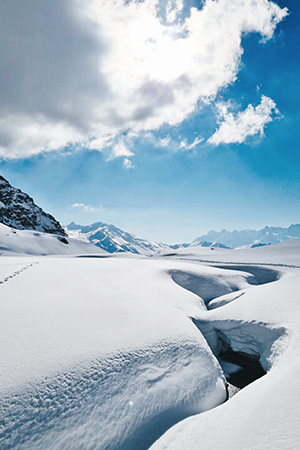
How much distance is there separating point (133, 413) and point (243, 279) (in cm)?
1611

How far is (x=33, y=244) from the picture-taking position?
5028 centimetres

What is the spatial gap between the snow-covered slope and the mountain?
5172cm

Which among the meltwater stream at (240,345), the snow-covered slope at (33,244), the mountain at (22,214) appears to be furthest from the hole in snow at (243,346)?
the mountain at (22,214)

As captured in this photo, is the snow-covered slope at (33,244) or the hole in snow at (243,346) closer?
the hole in snow at (243,346)

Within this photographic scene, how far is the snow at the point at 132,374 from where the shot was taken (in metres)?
3.27

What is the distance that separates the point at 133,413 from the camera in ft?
13.3

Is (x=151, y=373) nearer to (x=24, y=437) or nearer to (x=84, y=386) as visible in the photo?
(x=84, y=386)

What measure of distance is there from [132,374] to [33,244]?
2127 inches

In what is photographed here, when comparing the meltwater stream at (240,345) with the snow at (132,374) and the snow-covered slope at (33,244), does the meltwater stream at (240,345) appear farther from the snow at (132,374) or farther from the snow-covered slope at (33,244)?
the snow-covered slope at (33,244)

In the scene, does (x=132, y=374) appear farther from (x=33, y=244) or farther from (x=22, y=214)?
(x=22, y=214)

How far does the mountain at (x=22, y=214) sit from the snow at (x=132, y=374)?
112 m

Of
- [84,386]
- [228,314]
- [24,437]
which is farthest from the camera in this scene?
[228,314]

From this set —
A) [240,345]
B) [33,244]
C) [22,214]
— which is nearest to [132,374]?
[240,345]

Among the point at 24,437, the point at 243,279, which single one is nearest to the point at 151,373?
the point at 24,437
